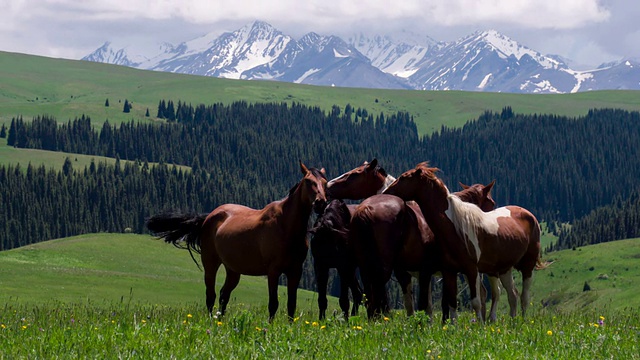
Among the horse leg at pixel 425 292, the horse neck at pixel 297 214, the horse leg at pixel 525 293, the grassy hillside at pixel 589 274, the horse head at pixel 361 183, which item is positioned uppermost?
the horse head at pixel 361 183

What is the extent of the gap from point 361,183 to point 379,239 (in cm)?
280

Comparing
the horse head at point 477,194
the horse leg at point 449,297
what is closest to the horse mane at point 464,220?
the horse leg at point 449,297

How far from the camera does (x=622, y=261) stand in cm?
17338

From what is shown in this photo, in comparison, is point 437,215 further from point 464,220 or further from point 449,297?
point 449,297

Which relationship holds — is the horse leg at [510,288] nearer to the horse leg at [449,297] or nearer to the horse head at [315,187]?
the horse leg at [449,297]

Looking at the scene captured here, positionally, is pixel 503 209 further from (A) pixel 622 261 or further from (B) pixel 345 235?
(A) pixel 622 261

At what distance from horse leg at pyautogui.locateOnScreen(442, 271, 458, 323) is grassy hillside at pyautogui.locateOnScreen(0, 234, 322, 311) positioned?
63.2 metres

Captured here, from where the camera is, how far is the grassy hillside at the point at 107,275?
102 m

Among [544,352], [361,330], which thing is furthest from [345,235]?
[544,352]

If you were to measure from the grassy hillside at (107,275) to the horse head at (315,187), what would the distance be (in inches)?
2492

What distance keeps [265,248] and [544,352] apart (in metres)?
7.98

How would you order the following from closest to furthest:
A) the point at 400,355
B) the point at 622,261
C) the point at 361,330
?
the point at 400,355
the point at 361,330
the point at 622,261

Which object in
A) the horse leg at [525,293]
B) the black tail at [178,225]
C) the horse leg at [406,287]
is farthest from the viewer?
the black tail at [178,225]

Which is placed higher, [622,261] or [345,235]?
[345,235]
